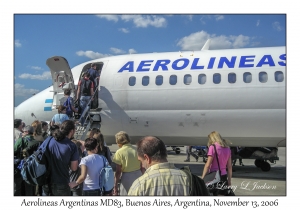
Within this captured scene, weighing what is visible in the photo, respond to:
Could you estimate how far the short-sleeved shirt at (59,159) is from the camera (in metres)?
5.08

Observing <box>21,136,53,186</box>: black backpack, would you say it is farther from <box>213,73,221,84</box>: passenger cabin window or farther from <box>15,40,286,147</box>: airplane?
<box>213,73,221,84</box>: passenger cabin window

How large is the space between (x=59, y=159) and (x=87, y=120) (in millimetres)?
7488

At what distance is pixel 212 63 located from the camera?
457 inches

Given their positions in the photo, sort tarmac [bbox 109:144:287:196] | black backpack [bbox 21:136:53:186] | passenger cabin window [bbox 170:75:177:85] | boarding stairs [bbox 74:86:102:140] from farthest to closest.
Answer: boarding stairs [bbox 74:86:102:140], passenger cabin window [bbox 170:75:177:85], tarmac [bbox 109:144:287:196], black backpack [bbox 21:136:53:186]

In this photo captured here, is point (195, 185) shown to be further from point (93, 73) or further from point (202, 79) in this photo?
point (93, 73)

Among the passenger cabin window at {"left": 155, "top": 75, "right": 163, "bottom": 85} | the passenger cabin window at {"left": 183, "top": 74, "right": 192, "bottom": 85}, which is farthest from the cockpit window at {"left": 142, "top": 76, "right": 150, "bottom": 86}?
the passenger cabin window at {"left": 183, "top": 74, "right": 192, "bottom": 85}

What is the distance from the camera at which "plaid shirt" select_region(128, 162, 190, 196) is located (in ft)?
10.5

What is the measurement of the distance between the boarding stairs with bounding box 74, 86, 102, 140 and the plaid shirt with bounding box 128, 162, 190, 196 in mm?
8721

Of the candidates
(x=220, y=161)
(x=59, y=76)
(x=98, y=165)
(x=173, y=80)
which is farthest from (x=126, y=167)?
(x=59, y=76)

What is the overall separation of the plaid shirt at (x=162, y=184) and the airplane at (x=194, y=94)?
27.1 ft

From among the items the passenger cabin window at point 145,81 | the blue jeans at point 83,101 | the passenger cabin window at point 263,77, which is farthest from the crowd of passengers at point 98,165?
the passenger cabin window at point 263,77

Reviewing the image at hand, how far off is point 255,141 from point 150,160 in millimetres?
9016
